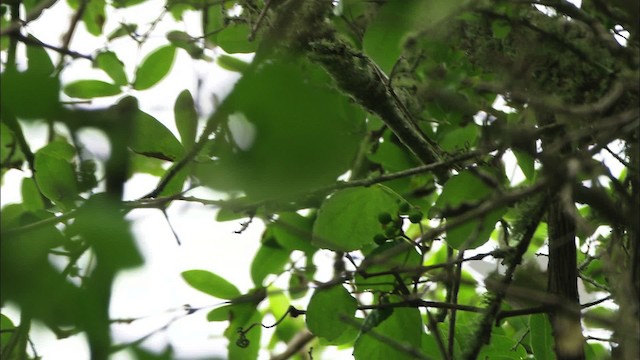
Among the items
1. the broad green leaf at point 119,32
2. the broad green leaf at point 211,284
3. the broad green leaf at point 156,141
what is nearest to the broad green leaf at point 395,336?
the broad green leaf at point 211,284

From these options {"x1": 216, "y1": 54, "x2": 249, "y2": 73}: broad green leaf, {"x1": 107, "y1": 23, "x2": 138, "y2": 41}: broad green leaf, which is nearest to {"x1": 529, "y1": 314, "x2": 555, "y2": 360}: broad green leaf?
{"x1": 216, "y1": 54, "x2": 249, "y2": 73}: broad green leaf

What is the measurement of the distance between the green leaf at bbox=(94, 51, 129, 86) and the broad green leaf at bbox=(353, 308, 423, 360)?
482 millimetres

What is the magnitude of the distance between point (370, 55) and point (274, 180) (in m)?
0.54

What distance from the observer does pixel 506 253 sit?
25.8 inches

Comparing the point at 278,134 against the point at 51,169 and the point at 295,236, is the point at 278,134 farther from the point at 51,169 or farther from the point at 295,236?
the point at 295,236

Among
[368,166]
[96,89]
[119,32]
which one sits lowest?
[96,89]

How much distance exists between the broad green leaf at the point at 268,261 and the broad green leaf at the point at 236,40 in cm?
31

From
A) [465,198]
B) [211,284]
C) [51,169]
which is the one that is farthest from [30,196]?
[465,198]

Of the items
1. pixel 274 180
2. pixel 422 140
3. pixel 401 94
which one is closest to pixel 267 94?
pixel 274 180

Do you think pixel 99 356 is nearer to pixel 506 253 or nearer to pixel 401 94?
pixel 506 253

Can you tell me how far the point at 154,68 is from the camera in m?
0.90

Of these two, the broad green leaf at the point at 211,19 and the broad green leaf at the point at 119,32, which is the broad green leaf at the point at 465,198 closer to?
the broad green leaf at the point at 211,19

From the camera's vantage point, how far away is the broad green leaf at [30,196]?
0.93m

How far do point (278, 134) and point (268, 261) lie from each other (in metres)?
0.81
